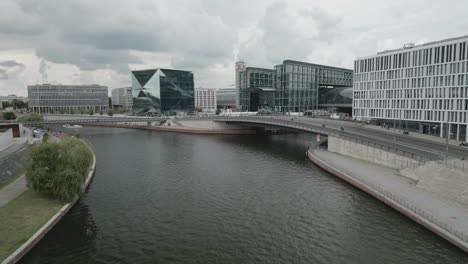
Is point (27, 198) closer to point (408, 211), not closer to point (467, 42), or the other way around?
point (408, 211)

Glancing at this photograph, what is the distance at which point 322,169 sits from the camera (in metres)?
55.0

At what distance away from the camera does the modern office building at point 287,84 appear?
16575cm

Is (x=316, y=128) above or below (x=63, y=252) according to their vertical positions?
above

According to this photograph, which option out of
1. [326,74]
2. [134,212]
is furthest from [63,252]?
[326,74]

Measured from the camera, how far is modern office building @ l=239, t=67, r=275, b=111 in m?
179

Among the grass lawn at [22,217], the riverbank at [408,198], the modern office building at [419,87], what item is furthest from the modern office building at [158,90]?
the grass lawn at [22,217]

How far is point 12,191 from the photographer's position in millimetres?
37125

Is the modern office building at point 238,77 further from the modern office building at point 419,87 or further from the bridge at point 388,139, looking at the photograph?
the modern office building at point 419,87

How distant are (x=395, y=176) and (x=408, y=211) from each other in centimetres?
1388

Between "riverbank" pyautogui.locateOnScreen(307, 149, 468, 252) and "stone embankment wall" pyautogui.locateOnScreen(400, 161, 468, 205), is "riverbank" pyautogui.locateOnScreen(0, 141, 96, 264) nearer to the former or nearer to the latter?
"riverbank" pyautogui.locateOnScreen(307, 149, 468, 252)

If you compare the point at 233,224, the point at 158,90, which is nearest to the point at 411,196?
the point at 233,224

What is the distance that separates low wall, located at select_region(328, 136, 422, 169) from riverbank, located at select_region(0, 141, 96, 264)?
46.2 m

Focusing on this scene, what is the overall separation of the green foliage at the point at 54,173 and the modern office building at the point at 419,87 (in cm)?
6066

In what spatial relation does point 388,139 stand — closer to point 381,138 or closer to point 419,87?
point 381,138
